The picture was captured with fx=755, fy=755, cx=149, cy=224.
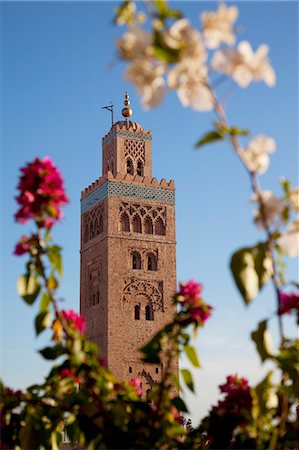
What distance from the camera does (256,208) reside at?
4.86 feet

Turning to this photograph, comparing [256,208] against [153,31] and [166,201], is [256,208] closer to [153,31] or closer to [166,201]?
[153,31]

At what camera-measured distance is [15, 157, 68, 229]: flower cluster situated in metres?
1.80

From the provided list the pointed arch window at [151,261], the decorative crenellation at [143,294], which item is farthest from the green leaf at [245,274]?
the pointed arch window at [151,261]

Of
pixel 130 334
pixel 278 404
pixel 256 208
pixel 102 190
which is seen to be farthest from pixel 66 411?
pixel 102 190

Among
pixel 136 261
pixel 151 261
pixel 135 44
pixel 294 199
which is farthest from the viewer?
pixel 151 261

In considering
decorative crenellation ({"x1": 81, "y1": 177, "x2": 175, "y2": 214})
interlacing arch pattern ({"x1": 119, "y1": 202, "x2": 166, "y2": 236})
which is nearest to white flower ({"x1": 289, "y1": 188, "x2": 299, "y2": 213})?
decorative crenellation ({"x1": 81, "y1": 177, "x2": 175, "y2": 214})

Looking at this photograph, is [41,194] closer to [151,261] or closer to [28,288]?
[28,288]

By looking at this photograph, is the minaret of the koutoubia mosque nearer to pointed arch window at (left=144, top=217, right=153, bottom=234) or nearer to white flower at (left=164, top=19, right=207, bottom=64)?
pointed arch window at (left=144, top=217, right=153, bottom=234)

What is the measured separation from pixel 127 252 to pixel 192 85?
19564 millimetres

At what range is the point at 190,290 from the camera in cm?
196

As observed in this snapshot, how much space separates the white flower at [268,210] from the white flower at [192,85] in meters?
0.22

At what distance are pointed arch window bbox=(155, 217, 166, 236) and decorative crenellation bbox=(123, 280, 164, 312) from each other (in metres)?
1.53

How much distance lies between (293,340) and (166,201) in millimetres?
20147

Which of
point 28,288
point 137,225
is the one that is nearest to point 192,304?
point 28,288
